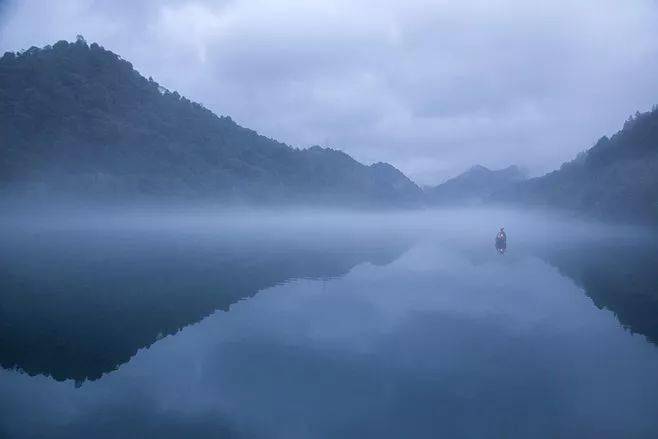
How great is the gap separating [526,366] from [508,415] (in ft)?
14.6

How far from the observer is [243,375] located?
1623 centimetres

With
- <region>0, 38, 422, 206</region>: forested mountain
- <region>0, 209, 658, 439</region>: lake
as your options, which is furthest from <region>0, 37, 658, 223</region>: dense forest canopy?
<region>0, 209, 658, 439</region>: lake

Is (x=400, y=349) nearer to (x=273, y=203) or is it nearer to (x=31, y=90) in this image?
(x=31, y=90)

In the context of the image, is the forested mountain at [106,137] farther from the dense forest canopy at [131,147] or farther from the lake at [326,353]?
the lake at [326,353]

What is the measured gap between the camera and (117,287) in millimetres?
31109

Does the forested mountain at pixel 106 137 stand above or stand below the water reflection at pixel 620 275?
above

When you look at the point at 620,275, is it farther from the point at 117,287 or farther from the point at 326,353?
the point at 117,287

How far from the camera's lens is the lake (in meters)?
12.9

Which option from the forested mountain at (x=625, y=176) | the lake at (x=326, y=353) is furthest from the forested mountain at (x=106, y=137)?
the forested mountain at (x=625, y=176)

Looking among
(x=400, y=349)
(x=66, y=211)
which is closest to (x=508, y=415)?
(x=400, y=349)

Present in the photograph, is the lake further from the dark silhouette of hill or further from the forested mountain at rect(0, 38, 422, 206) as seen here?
the forested mountain at rect(0, 38, 422, 206)

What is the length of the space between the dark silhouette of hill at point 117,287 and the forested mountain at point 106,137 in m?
64.1

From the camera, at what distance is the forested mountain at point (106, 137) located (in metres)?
115

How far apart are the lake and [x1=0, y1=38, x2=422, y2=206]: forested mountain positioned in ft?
292
